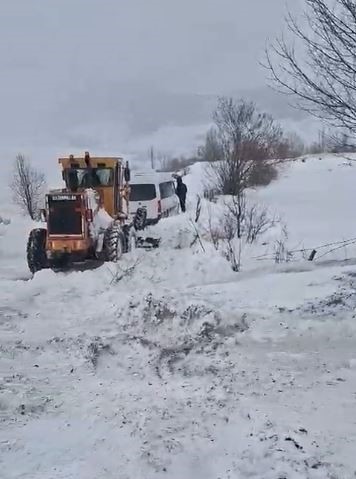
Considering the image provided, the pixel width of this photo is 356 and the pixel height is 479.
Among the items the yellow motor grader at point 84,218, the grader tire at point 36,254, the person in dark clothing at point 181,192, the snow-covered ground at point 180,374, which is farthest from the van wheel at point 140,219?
the person in dark clothing at point 181,192

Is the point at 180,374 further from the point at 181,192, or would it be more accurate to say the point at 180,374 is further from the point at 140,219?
the point at 181,192

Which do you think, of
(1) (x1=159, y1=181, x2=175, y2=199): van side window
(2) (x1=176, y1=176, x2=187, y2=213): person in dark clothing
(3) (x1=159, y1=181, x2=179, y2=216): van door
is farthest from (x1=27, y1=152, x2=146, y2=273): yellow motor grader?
(2) (x1=176, y1=176, x2=187, y2=213): person in dark clothing

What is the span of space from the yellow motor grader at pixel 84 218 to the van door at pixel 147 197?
6803mm

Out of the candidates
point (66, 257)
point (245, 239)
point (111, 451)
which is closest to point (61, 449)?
point (111, 451)

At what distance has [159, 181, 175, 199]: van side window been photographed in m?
22.7

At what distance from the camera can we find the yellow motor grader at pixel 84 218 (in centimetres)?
1205

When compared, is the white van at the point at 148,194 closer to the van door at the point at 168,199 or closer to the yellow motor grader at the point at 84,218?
the van door at the point at 168,199

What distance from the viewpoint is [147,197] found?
21.6 m

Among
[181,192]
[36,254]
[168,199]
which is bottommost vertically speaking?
[36,254]

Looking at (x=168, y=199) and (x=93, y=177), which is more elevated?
(x=93, y=177)

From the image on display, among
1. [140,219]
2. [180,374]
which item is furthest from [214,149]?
[180,374]

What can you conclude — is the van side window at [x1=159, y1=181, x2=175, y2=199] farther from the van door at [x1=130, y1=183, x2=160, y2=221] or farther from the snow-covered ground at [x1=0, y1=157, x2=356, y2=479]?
the snow-covered ground at [x1=0, y1=157, x2=356, y2=479]

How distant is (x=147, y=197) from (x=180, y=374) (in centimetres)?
1621

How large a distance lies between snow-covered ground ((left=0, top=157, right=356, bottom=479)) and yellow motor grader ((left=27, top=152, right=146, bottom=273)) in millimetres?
Answer: 1428
